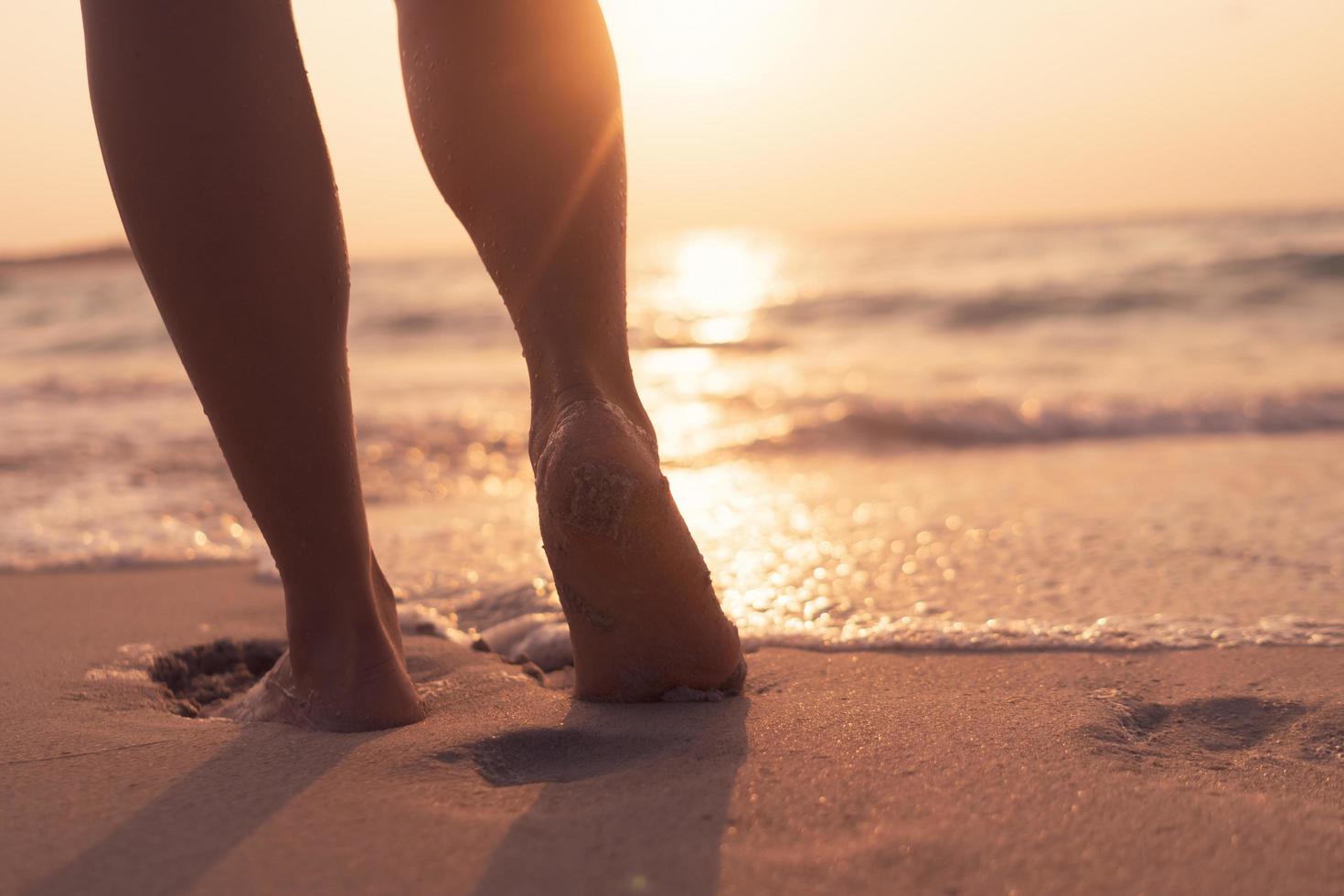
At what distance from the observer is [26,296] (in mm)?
18109

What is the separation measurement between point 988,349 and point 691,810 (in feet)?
25.8

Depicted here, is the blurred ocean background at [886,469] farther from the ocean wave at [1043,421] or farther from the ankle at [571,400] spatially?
the ankle at [571,400]

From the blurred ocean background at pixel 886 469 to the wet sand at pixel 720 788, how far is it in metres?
0.34

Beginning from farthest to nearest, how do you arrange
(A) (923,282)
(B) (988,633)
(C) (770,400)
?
(A) (923,282) → (C) (770,400) → (B) (988,633)

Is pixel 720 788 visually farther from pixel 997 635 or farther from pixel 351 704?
pixel 997 635

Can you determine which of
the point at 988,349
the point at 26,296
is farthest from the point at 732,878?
the point at 26,296

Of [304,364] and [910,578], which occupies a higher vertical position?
[304,364]

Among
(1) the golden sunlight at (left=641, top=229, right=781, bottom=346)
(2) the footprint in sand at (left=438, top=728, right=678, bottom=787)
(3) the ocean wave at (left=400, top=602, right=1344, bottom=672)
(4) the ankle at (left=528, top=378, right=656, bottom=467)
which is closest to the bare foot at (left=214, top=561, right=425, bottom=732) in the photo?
(2) the footprint in sand at (left=438, top=728, right=678, bottom=787)

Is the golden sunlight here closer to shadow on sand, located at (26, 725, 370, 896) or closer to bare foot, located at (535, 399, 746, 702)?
bare foot, located at (535, 399, 746, 702)

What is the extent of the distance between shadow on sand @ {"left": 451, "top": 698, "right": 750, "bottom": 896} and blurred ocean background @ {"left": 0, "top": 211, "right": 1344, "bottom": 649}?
1.41 feet

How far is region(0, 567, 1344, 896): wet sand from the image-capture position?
799 millimetres

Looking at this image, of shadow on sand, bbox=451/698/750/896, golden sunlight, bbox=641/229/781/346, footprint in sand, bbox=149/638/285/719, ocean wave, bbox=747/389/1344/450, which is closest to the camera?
shadow on sand, bbox=451/698/750/896

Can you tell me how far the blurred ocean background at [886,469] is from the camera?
185 centimetres

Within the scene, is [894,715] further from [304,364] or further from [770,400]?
[770,400]
